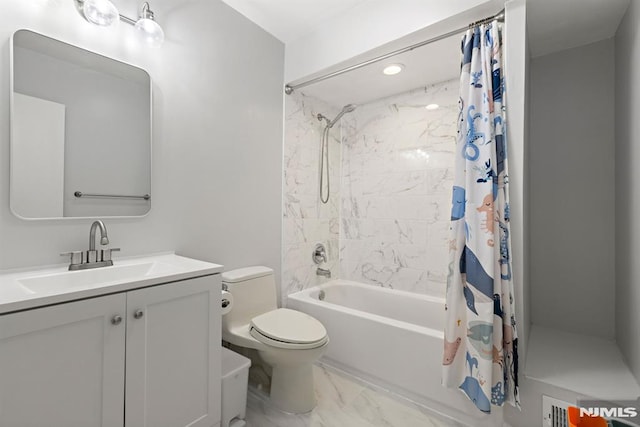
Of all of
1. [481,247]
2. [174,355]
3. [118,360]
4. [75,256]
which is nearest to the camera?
[118,360]

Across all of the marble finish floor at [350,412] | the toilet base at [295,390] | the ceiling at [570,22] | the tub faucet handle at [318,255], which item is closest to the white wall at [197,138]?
the tub faucet handle at [318,255]

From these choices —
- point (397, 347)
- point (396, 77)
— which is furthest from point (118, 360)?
point (396, 77)

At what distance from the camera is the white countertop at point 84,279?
876 millimetres

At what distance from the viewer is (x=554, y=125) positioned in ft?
6.92

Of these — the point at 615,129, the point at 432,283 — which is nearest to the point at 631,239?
the point at 615,129

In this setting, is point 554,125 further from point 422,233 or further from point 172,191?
point 172,191

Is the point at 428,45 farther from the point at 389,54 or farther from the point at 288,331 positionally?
the point at 288,331

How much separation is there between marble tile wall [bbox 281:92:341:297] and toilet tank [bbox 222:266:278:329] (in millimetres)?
339

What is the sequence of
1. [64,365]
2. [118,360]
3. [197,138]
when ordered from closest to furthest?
[64,365] → [118,360] → [197,138]

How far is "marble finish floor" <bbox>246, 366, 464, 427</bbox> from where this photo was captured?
1.60 metres

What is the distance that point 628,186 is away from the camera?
5.26 ft

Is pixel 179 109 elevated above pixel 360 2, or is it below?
below

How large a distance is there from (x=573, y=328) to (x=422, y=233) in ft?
3.92

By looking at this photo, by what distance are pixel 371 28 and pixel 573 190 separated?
70.6 inches
